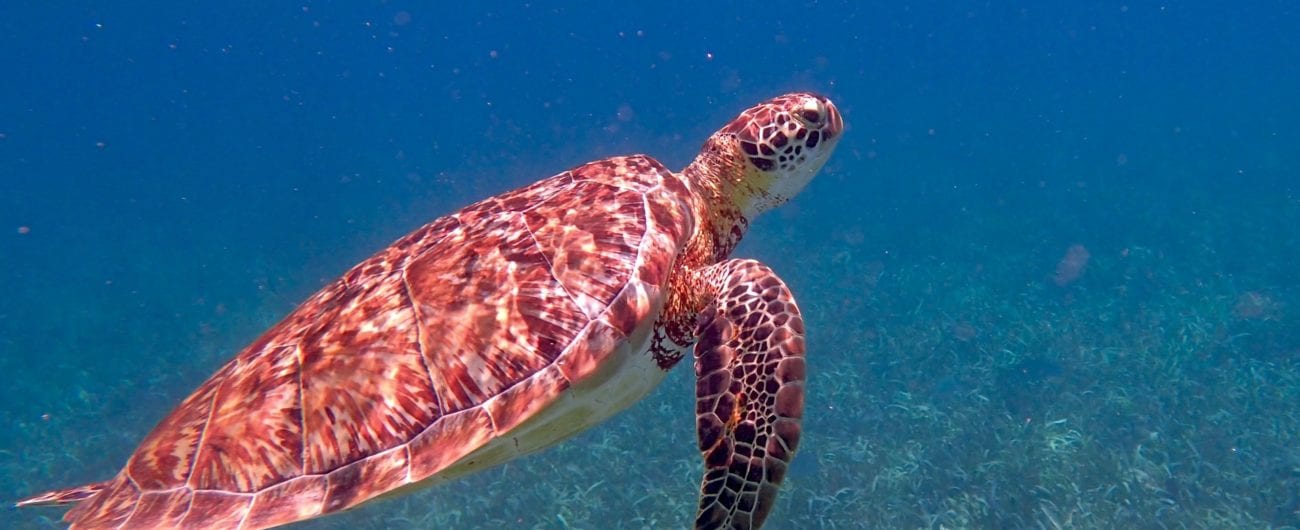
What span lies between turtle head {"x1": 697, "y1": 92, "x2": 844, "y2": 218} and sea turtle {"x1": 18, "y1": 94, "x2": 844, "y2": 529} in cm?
148

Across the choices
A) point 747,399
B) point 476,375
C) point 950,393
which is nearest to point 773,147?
point 747,399

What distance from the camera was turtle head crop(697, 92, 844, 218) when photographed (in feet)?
17.7

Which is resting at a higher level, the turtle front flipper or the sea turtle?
the sea turtle

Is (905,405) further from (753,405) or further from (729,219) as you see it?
(753,405)

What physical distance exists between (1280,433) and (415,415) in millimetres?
10116

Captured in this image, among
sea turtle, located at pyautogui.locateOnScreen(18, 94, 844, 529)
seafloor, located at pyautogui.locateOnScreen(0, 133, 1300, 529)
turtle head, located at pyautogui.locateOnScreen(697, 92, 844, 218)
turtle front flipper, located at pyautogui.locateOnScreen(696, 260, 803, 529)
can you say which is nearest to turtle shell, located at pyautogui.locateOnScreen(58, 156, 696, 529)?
sea turtle, located at pyautogui.locateOnScreen(18, 94, 844, 529)

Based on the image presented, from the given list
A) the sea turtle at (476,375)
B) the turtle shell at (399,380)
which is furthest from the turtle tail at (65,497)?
the turtle shell at (399,380)

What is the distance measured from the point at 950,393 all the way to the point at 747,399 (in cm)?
729

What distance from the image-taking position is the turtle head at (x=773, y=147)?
5383 millimetres

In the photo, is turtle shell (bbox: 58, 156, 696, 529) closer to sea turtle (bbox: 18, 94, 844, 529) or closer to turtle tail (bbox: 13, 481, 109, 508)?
sea turtle (bbox: 18, 94, 844, 529)

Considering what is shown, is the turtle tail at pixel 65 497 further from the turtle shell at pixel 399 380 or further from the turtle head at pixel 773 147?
the turtle head at pixel 773 147

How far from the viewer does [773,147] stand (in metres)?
5.39

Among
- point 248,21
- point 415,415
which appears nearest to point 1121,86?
point 415,415

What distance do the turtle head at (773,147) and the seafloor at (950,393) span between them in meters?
3.47
